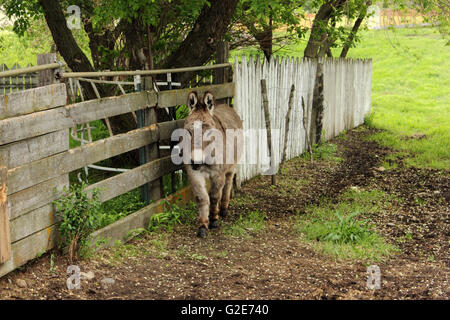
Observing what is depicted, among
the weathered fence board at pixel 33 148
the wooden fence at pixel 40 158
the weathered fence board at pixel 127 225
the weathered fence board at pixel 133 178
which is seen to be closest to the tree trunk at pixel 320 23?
the weathered fence board at pixel 133 178

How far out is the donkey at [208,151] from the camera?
19.1 ft

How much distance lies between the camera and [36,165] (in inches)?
180

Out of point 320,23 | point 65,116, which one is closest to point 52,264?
point 65,116

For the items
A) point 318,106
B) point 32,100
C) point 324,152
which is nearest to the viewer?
point 32,100

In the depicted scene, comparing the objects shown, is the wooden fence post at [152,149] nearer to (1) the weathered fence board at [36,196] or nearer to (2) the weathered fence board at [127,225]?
(2) the weathered fence board at [127,225]

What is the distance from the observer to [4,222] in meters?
4.14

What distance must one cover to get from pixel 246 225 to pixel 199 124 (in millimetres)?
1629

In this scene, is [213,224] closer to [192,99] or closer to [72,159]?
[192,99]

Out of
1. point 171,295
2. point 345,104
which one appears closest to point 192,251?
point 171,295

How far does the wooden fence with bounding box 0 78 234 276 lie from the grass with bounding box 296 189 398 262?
2.37 m

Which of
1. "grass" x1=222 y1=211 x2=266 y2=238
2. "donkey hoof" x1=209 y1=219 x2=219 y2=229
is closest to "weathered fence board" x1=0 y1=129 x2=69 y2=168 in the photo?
"donkey hoof" x1=209 y1=219 x2=219 y2=229

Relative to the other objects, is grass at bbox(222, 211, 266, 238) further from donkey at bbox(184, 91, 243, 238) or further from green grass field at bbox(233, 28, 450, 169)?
green grass field at bbox(233, 28, 450, 169)

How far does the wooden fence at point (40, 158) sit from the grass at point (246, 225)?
1400mm

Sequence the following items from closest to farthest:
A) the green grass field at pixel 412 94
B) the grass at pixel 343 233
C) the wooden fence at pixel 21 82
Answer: the grass at pixel 343 233 < the green grass field at pixel 412 94 < the wooden fence at pixel 21 82
